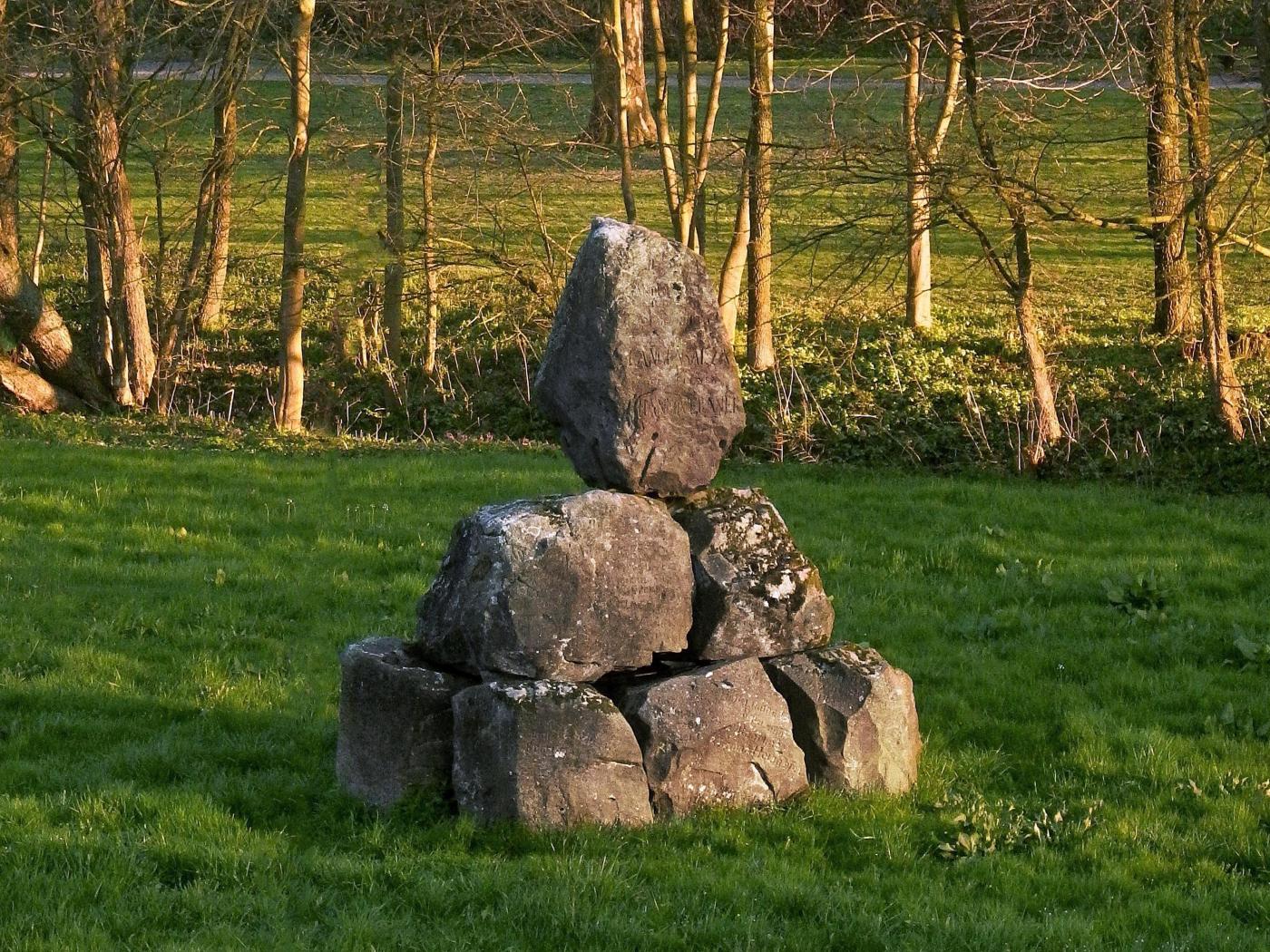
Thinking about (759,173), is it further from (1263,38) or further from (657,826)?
(657,826)

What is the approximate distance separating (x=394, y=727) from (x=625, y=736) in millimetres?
1100

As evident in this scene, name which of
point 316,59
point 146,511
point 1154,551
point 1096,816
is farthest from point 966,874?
point 316,59

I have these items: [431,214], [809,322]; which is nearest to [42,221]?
[431,214]

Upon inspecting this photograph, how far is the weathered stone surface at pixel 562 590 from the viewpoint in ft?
21.8

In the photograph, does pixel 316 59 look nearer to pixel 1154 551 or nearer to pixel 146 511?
pixel 146 511

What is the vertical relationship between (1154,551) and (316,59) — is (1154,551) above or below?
below

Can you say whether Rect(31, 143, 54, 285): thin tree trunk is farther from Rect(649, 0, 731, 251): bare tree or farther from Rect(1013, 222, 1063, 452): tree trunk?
Rect(1013, 222, 1063, 452): tree trunk

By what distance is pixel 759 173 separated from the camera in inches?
600

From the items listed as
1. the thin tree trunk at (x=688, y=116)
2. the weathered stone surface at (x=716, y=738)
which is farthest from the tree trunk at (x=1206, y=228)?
the weathered stone surface at (x=716, y=738)

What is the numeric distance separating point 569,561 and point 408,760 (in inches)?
47.8

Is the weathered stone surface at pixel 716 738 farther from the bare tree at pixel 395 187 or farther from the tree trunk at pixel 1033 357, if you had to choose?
the bare tree at pixel 395 187

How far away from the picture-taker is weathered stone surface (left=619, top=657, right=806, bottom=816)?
671 cm

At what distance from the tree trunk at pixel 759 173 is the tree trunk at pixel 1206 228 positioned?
14.4 feet

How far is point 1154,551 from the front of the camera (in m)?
11.8
